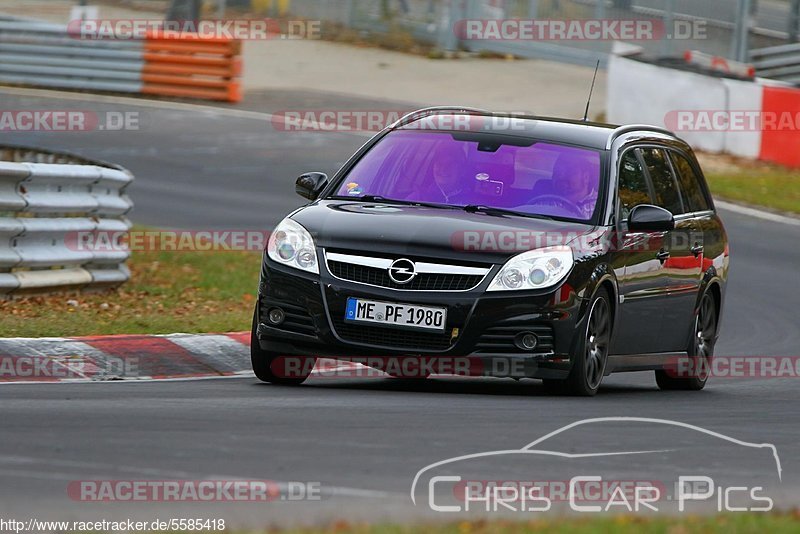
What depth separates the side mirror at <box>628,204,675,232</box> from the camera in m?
10.0

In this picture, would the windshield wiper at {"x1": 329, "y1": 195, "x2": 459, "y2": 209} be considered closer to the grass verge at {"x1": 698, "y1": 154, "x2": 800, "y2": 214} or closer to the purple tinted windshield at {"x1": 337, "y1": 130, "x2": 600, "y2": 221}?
the purple tinted windshield at {"x1": 337, "y1": 130, "x2": 600, "y2": 221}

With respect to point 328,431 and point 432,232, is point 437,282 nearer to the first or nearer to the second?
point 432,232

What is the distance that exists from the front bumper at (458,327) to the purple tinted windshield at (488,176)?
91cm

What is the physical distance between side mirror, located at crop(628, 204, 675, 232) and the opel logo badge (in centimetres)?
169

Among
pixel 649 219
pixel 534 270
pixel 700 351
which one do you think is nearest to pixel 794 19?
Result: pixel 700 351

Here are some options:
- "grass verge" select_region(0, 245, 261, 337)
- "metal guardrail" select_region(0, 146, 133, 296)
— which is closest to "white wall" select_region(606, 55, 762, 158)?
"grass verge" select_region(0, 245, 261, 337)

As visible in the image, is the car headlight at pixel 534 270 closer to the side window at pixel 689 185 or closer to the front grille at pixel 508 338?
the front grille at pixel 508 338

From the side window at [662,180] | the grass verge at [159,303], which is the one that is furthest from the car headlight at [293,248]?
the side window at [662,180]

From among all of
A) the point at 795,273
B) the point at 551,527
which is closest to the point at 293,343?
the point at 551,527

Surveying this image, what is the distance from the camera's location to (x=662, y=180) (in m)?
11.2

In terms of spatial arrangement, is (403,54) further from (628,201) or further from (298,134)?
(628,201)

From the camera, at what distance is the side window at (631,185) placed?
1030cm

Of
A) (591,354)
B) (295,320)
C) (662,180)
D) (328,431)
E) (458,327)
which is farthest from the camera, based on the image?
(662,180)

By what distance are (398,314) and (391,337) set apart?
0.48 feet
